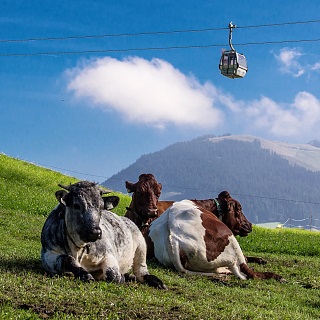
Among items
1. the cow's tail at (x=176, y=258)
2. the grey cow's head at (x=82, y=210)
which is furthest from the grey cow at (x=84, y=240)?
the cow's tail at (x=176, y=258)

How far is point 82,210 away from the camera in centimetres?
956

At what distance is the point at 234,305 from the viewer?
9422 millimetres

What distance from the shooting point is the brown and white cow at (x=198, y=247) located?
1269 centimetres

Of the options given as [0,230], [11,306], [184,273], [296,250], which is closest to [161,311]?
[11,306]

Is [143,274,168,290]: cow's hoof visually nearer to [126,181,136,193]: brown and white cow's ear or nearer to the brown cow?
the brown cow

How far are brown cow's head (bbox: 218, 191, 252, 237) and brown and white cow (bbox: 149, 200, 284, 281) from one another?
6.84ft

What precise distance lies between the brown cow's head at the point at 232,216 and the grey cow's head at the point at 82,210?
19.4ft

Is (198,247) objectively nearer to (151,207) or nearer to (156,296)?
(151,207)

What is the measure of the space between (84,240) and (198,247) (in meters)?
3.67

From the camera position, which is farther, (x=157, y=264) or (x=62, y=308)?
(x=157, y=264)

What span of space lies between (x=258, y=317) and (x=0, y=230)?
1132 centimetres

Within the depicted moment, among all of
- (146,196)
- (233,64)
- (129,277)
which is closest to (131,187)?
(146,196)

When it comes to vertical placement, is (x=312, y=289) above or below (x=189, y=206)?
below

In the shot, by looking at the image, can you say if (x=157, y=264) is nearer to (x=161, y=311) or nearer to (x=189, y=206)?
(x=189, y=206)
